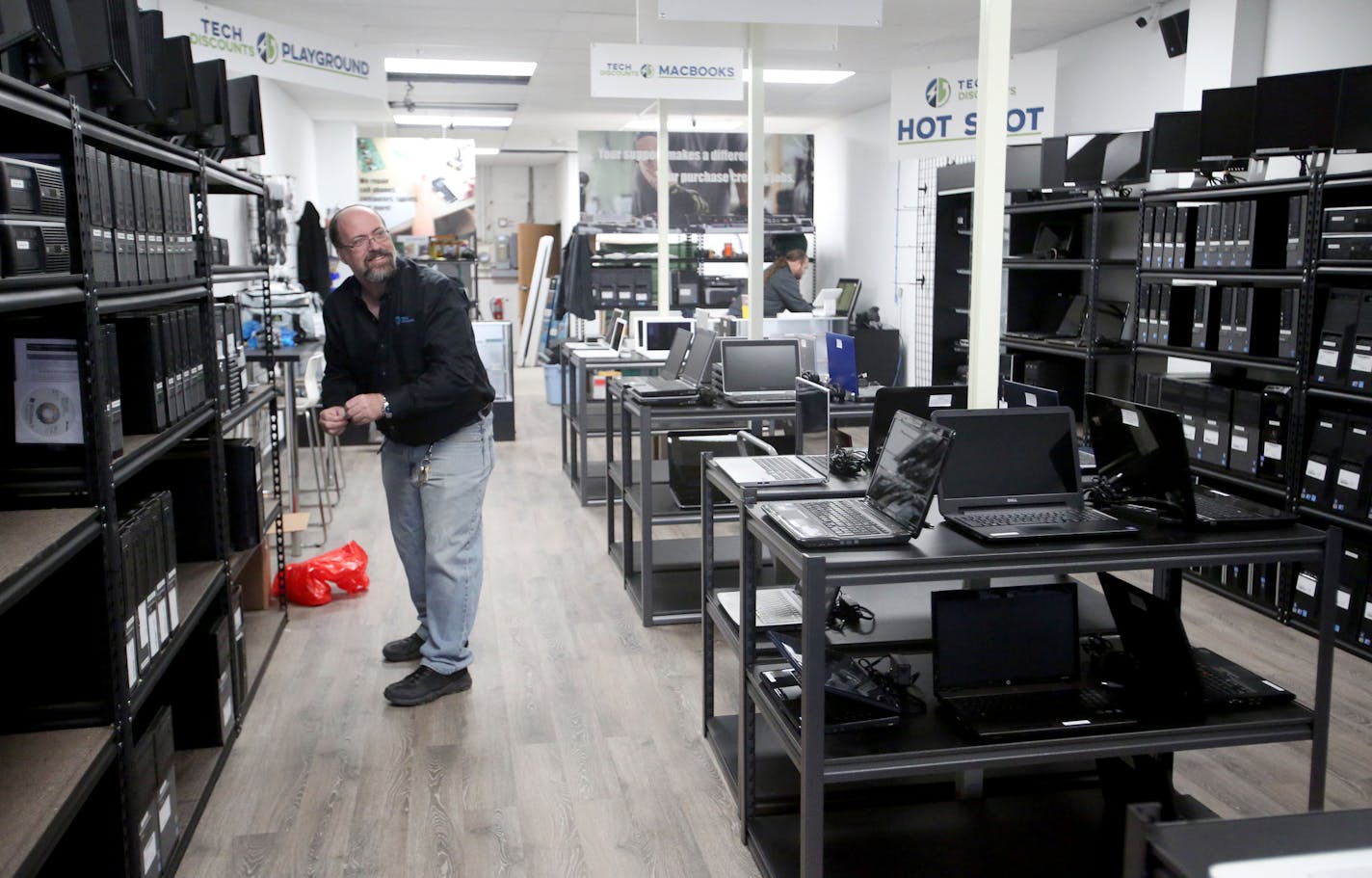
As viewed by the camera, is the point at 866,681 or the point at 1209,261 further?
the point at 1209,261

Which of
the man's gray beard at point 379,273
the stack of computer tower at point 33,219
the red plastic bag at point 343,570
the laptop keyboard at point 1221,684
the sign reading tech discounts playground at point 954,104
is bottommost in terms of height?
the red plastic bag at point 343,570

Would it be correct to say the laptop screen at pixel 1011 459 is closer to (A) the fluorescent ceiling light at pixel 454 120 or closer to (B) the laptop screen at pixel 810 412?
(B) the laptop screen at pixel 810 412

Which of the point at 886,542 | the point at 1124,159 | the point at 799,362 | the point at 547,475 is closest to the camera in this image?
the point at 886,542

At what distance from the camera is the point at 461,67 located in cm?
962

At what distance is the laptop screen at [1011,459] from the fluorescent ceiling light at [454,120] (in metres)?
11.1

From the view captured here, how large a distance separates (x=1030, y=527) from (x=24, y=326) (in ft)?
7.07

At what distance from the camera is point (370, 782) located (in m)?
3.14

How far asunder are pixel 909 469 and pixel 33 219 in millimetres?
1774

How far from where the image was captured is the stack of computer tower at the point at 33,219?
181cm

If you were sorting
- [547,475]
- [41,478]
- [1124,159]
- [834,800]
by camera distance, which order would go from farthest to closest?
[547,475]
[1124,159]
[834,800]
[41,478]

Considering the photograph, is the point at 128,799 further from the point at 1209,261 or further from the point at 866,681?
the point at 1209,261

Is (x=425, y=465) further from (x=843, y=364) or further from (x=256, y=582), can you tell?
(x=843, y=364)

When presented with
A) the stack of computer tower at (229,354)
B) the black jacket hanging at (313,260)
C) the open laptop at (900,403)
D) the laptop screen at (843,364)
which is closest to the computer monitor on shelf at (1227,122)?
the laptop screen at (843,364)

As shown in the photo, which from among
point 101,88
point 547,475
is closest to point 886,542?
point 101,88
